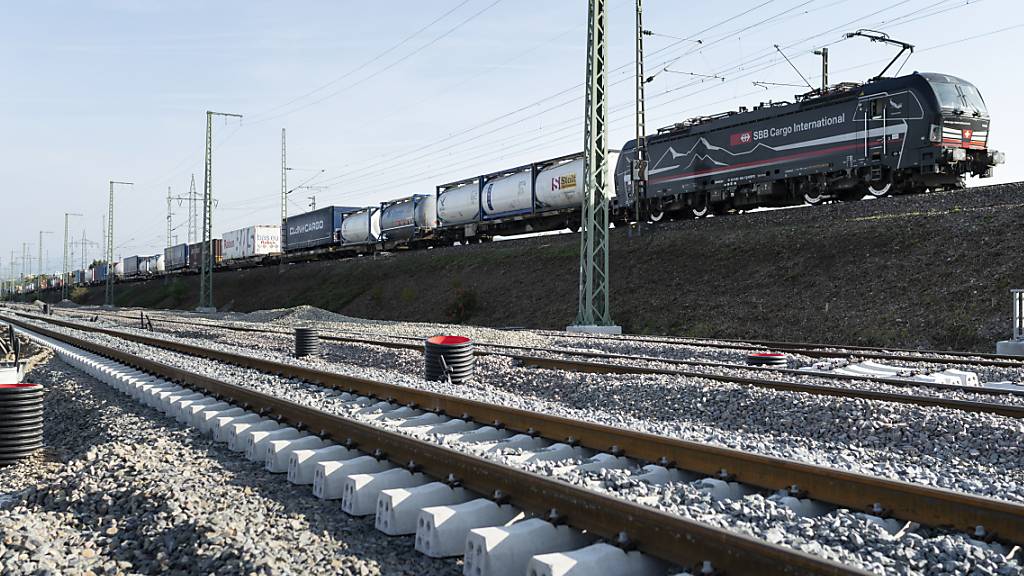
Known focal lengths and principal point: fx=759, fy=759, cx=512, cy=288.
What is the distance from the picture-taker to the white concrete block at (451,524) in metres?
3.60

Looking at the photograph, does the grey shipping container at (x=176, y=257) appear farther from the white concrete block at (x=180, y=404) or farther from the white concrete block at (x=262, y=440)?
the white concrete block at (x=262, y=440)

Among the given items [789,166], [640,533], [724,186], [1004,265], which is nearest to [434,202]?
[724,186]

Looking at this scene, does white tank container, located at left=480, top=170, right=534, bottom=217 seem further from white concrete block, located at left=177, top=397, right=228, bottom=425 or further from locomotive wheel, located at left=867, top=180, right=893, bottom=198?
white concrete block, located at left=177, top=397, right=228, bottom=425

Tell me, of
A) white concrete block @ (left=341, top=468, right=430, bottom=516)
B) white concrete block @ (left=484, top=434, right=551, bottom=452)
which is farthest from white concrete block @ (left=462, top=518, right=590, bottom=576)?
white concrete block @ (left=484, top=434, right=551, bottom=452)

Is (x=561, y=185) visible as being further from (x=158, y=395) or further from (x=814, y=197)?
(x=158, y=395)

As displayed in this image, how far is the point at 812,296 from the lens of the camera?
2006 centimetres

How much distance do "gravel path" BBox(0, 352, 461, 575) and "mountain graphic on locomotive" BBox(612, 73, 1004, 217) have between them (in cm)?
1999

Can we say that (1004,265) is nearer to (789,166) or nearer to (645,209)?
(789,166)

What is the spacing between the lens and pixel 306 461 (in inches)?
194

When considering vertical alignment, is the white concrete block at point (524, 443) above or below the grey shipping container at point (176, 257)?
below

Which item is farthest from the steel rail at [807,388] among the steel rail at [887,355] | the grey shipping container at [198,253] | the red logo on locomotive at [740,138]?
the grey shipping container at [198,253]

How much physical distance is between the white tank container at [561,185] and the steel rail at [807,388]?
18719mm

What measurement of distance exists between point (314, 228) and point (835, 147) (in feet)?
124

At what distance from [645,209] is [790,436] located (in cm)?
2399
